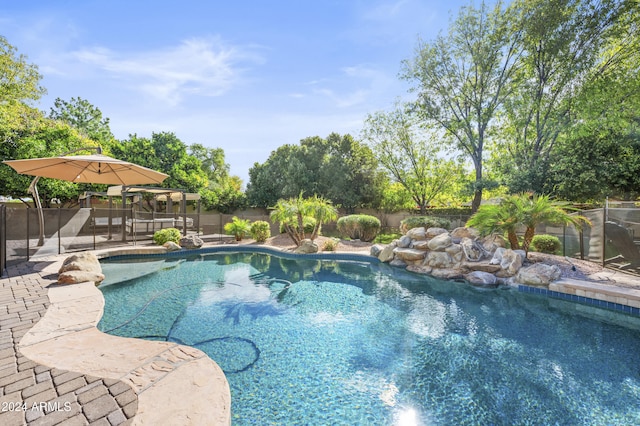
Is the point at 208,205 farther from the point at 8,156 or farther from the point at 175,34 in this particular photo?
the point at 175,34

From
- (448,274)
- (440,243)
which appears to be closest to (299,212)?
(440,243)

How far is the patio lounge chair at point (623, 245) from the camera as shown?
625 centimetres

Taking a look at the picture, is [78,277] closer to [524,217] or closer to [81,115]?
[524,217]

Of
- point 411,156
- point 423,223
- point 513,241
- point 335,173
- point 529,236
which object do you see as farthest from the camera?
point 335,173

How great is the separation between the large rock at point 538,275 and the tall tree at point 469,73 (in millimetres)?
6353

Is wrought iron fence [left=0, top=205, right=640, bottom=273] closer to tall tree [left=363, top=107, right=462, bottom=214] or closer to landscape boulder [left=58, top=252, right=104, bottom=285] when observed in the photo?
landscape boulder [left=58, top=252, right=104, bottom=285]

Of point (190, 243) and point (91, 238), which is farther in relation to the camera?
point (190, 243)

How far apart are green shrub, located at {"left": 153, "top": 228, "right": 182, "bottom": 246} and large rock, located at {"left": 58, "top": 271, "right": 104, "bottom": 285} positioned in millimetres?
5001

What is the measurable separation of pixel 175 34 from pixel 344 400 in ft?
29.2

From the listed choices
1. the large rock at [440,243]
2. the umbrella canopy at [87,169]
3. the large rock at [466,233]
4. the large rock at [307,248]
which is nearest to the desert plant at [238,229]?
the large rock at [307,248]

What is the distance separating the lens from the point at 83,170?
7059 millimetres

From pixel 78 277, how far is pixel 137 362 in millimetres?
3826

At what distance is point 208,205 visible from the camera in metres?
20.4

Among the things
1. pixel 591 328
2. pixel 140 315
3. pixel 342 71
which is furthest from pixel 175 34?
pixel 591 328
